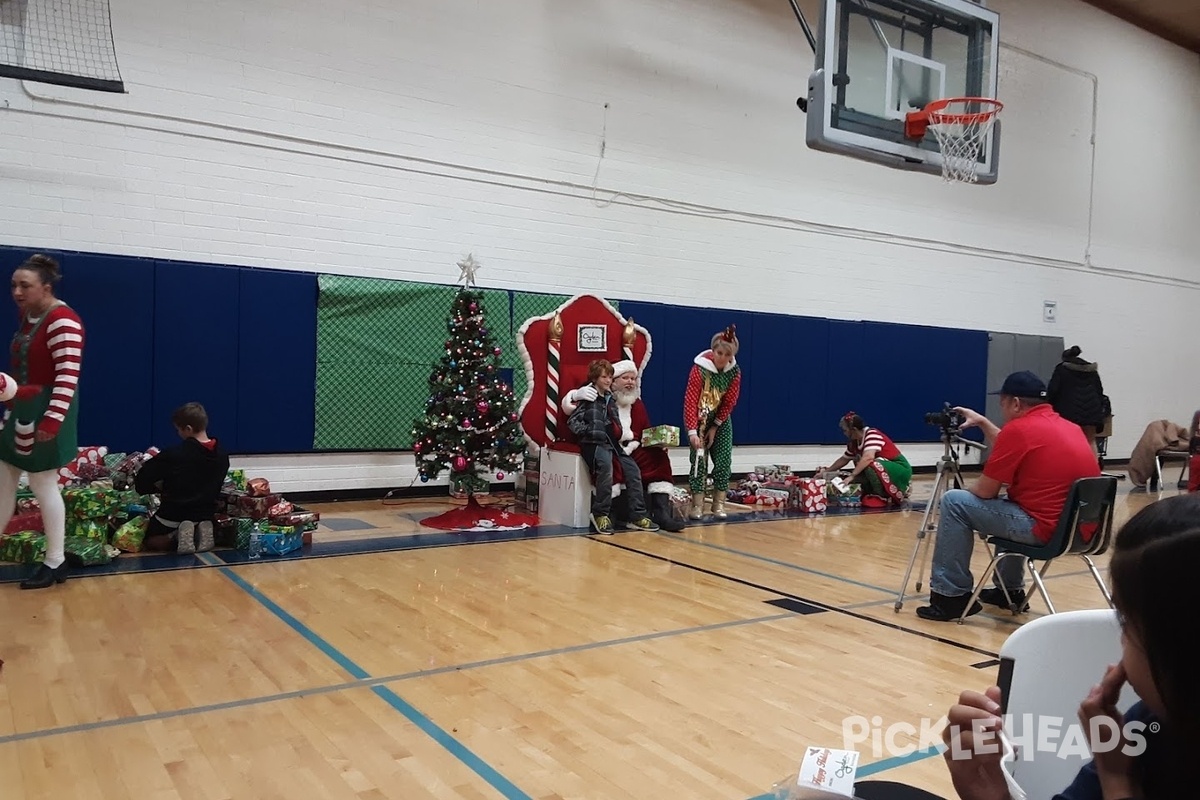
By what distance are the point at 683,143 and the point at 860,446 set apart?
3866 mm

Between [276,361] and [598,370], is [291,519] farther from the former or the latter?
[598,370]

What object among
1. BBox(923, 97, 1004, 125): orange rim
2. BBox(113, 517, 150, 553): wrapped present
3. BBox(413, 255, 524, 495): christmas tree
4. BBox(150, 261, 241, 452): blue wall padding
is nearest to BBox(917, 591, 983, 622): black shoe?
BBox(413, 255, 524, 495): christmas tree

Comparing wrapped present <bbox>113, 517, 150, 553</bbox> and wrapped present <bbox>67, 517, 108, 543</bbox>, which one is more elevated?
wrapped present <bbox>67, 517, 108, 543</bbox>

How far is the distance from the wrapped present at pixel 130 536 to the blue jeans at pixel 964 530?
4.72m

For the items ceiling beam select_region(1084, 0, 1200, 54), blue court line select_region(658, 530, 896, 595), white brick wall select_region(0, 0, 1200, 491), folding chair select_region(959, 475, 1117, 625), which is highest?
ceiling beam select_region(1084, 0, 1200, 54)

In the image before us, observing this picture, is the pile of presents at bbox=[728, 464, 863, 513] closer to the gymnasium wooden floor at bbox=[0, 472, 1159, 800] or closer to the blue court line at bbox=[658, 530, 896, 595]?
the blue court line at bbox=[658, 530, 896, 595]

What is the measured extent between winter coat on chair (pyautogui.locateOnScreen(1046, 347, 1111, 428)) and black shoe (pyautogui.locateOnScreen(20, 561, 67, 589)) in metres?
9.58

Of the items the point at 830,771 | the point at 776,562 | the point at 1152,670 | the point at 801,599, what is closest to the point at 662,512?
the point at 776,562

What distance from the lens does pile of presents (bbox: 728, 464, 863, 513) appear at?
8.72m

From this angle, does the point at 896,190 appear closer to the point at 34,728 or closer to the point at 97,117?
the point at 97,117

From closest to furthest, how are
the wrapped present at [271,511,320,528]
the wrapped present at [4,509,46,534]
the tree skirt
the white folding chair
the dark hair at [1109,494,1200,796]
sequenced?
the dark hair at [1109,494,1200,796]
the white folding chair
the wrapped present at [4,509,46,534]
the wrapped present at [271,511,320,528]
the tree skirt

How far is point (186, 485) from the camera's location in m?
5.69

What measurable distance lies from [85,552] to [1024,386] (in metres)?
5.17

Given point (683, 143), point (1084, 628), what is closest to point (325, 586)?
point (1084, 628)
